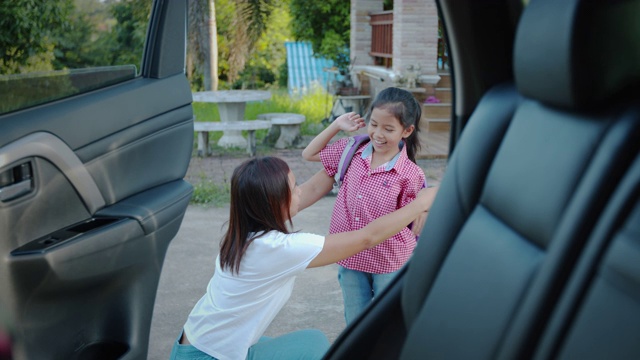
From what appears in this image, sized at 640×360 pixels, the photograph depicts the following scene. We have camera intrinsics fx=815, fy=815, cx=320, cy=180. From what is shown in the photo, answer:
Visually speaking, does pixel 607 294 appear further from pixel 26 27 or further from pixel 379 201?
pixel 26 27

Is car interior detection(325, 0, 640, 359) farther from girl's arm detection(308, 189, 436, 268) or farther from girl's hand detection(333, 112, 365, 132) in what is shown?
girl's hand detection(333, 112, 365, 132)

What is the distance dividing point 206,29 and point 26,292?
11201 millimetres

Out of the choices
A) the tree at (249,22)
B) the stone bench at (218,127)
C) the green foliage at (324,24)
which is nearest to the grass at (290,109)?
the tree at (249,22)

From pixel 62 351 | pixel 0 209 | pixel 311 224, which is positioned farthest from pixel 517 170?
pixel 311 224

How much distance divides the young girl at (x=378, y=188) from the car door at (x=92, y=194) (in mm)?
576

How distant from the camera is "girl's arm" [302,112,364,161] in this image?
9.25ft

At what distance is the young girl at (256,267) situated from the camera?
231cm

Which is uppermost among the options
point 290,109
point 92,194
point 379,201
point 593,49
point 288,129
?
point 593,49

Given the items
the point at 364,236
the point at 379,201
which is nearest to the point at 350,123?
the point at 379,201

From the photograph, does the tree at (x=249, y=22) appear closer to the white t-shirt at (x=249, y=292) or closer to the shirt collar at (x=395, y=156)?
the shirt collar at (x=395, y=156)

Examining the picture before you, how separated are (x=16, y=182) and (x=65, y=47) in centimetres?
54

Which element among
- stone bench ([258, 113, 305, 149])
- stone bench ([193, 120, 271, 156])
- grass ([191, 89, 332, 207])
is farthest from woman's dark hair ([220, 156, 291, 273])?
stone bench ([258, 113, 305, 149])

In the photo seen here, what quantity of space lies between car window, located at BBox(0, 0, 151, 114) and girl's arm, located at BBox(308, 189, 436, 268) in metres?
0.93

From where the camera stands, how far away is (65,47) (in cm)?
264
